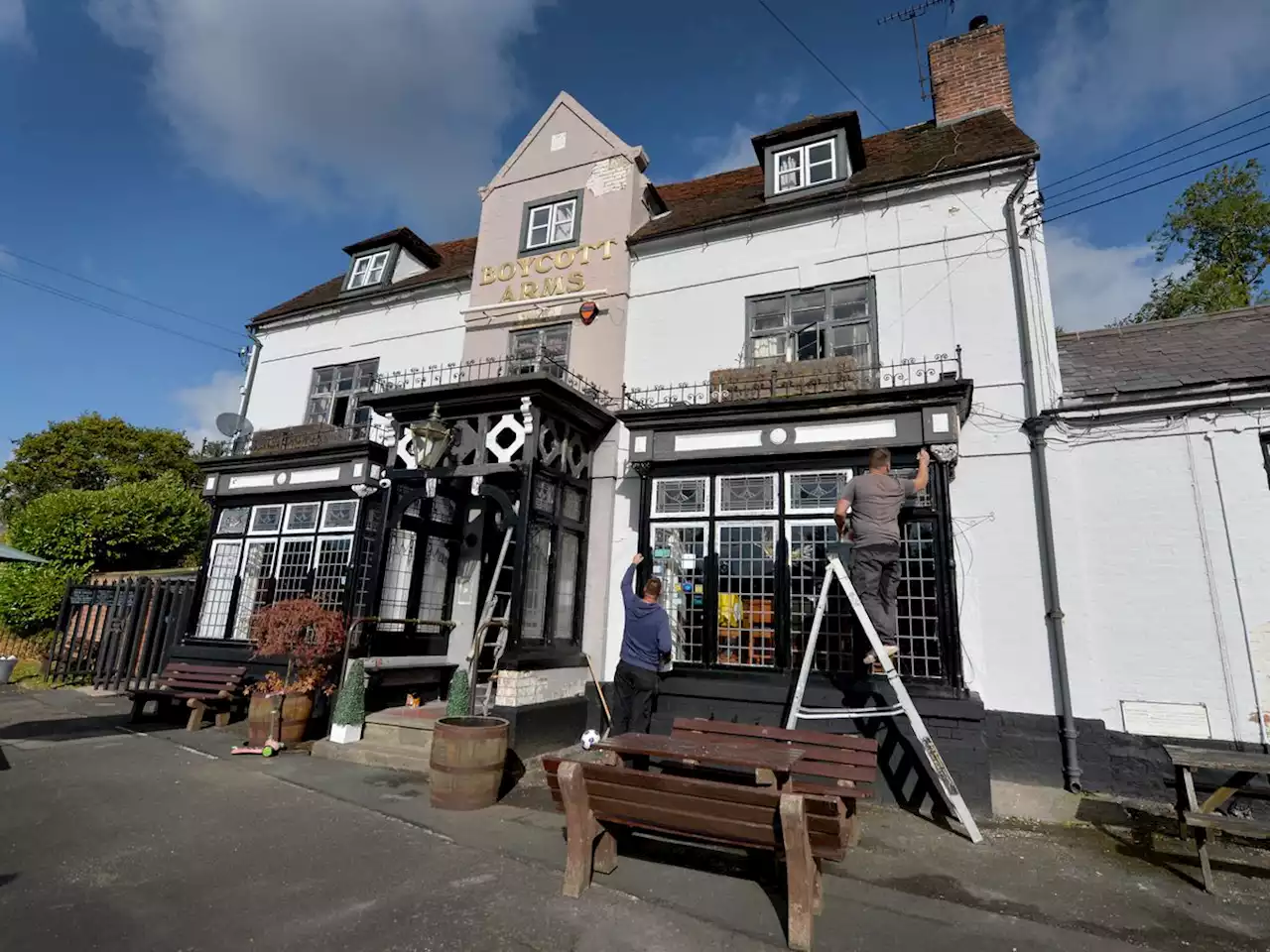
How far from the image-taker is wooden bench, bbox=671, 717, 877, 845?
445 centimetres

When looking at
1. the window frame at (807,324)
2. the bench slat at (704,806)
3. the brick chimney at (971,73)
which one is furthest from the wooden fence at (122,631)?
the brick chimney at (971,73)

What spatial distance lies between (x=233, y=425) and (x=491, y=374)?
21.0ft

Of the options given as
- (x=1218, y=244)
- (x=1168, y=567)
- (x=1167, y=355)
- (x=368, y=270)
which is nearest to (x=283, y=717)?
(x=368, y=270)

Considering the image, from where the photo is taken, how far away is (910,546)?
7.64 m

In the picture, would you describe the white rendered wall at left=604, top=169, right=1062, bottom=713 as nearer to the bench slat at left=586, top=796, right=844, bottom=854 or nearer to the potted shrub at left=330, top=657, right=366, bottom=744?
the potted shrub at left=330, top=657, right=366, bottom=744

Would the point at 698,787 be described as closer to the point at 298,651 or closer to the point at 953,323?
the point at 298,651

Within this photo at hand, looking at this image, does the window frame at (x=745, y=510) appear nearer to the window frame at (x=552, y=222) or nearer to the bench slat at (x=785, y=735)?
the bench slat at (x=785, y=735)

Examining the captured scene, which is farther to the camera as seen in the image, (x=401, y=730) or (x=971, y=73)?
(x=971, y=73)

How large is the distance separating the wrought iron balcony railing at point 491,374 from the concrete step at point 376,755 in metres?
5.04

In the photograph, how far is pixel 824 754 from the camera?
5172mm

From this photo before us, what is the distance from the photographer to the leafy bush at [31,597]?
50.0ft

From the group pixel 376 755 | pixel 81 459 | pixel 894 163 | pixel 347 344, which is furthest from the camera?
pixel 81 459

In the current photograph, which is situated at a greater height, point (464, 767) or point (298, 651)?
point (298, 651)

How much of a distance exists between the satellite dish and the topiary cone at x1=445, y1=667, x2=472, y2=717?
8.54 m
